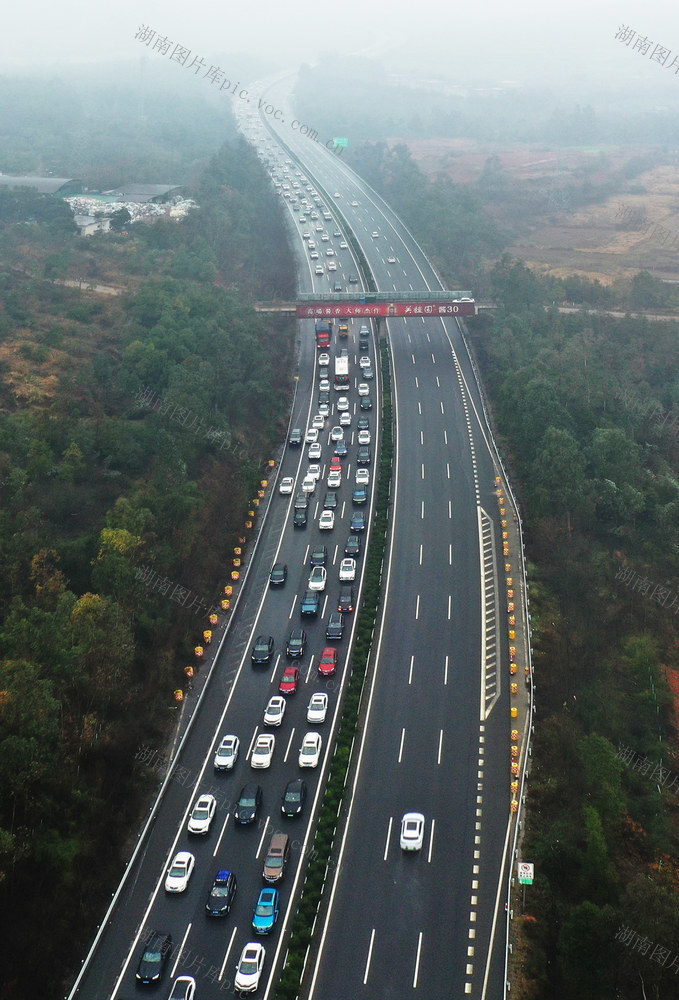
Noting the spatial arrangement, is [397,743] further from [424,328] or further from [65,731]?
[424,328]

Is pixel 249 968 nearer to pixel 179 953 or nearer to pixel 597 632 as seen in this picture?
pixel 179 953

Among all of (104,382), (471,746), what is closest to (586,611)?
(471,746)

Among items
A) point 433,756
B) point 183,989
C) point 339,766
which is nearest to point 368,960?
point 183,989

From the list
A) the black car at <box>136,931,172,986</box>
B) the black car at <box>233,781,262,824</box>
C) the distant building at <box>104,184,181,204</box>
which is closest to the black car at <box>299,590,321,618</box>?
the black car at <box>233,781,262,824</box>

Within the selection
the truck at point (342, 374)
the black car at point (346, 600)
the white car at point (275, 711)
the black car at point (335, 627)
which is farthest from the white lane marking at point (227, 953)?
the truck at point (342, 374)

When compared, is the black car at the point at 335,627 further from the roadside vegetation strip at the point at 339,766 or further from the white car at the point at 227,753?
the white car at the point at 227,753

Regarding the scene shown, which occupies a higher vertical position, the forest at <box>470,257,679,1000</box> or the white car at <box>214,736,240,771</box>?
the forest at <box>470,257,679,1000</box>

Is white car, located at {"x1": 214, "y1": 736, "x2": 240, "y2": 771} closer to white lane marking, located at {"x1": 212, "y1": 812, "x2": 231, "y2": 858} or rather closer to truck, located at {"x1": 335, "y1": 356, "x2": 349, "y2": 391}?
white lane marking, located at {"x1": 212, "y1": 812, "x2": 231, "y2": 858}
